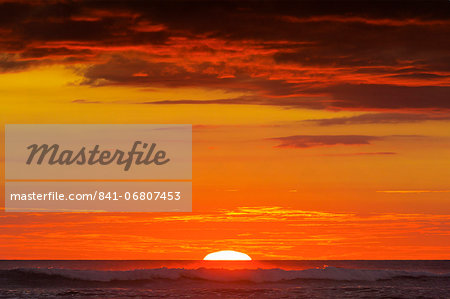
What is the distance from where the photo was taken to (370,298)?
34969 millimetres

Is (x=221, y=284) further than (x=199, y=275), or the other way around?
(x=199, y=275)

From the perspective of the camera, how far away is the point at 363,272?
5456 centimetres

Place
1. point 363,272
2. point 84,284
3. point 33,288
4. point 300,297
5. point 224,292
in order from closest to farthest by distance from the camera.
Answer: point 300,297 < point 224,292 < point 33,288 < point 84,284 < point 363,272

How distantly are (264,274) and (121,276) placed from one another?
33.7ft

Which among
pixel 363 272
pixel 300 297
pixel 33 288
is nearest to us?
pixel 300 297

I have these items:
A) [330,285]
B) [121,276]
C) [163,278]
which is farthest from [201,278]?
→ [330,285]

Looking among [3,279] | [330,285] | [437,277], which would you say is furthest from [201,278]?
[437,277]

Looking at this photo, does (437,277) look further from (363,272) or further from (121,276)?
(121,276)

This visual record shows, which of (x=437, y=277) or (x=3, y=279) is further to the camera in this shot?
(x=437, y=277)

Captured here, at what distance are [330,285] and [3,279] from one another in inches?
860

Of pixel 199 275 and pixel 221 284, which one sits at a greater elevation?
pixel 199 275

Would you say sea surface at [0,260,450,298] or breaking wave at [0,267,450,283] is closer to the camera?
sea surface at [0,260,450,298]

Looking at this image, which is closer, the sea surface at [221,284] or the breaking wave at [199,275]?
the sea surface at [221,284]

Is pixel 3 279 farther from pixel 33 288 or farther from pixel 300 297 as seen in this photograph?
pixel 300 297
